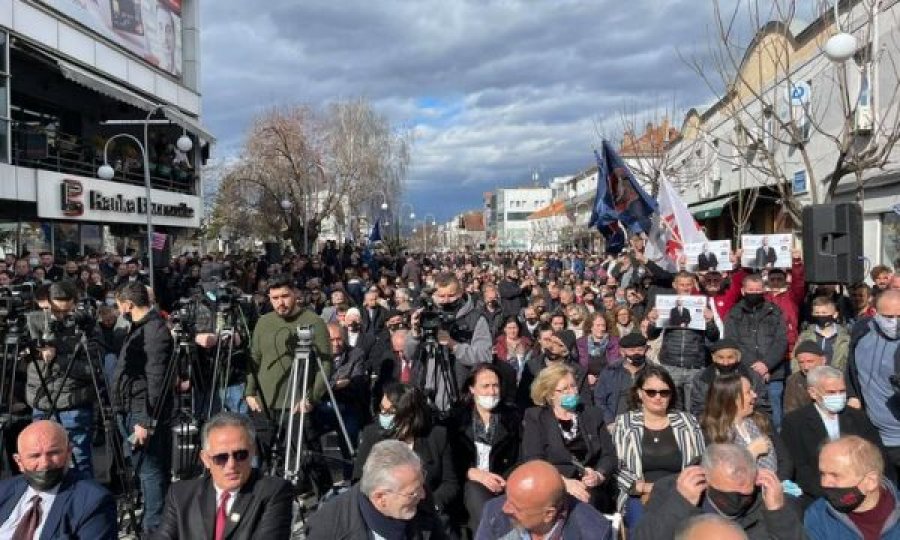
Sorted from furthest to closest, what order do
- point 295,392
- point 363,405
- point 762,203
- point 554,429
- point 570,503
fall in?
1. point 762,203
2. point 363,405
3. point 295,392
4. point 554,429
5. point 570,503

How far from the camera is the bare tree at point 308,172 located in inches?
1480

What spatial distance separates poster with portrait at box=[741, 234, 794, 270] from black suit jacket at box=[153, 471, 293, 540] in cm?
621

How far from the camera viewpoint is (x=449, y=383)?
6277 mm

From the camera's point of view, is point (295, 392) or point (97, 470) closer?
point (295, 392)

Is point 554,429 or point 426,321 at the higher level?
point 426,321

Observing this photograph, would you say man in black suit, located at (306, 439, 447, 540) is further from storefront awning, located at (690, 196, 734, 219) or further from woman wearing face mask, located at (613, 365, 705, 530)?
storefront awning, located at (690, 196, 734, 219)

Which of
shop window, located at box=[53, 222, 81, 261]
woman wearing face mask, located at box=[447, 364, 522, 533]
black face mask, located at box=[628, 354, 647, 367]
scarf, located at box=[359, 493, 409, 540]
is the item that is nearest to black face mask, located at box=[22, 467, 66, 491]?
scarf, located at box=[359, 493, 409, 540]

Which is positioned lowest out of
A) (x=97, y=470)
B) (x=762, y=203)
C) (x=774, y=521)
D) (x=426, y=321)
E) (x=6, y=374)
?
(x=97, y=470)

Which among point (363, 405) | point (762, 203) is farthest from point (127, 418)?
point (762, 203)

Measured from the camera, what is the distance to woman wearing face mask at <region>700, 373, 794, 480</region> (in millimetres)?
4883

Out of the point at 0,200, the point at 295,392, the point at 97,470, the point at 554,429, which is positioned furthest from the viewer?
the point at 0,200

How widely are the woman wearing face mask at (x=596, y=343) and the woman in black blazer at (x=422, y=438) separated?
3.47 meters

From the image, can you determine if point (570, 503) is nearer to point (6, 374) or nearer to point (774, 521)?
point (774, 521)

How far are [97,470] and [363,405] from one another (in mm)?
2440
